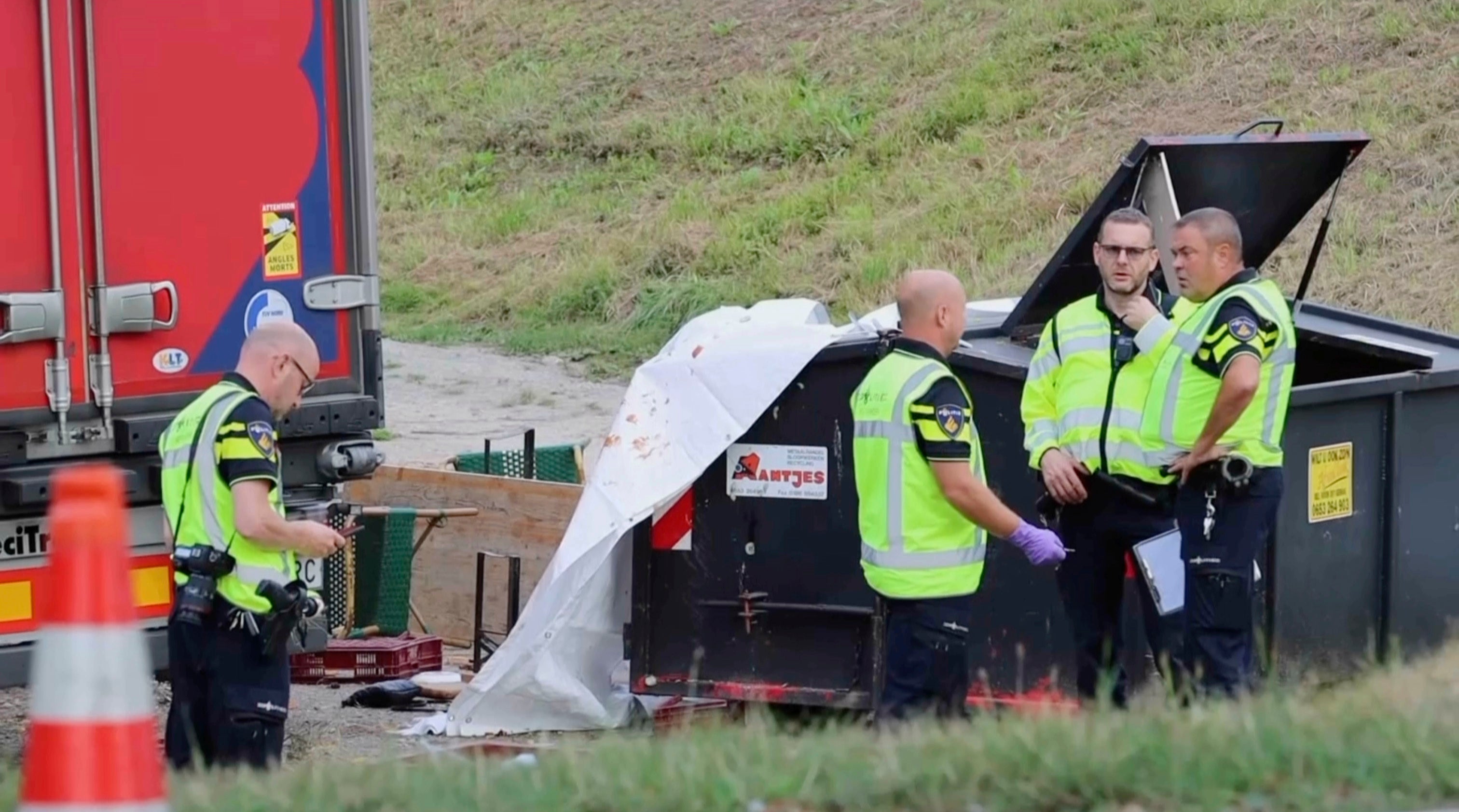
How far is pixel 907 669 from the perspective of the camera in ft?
18.8

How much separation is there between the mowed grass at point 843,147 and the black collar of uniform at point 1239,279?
8287 millimetres

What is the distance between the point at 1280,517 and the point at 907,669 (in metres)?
1.52

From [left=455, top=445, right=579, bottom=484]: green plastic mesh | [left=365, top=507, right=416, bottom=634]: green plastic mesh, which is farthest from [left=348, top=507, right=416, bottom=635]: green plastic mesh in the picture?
[left=455, top=445, right=579, bottom=484]: green plastic mesh

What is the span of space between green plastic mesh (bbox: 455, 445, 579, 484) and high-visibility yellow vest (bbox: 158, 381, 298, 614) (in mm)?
4183

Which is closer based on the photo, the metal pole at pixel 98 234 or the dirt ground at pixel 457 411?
the metal pole at pixel 98 234

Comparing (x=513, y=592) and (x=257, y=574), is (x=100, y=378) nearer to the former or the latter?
(x=257, y=574)

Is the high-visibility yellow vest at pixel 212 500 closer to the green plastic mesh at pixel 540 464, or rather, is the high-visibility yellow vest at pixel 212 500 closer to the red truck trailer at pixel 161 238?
the red truck trailer at pixel 161 238

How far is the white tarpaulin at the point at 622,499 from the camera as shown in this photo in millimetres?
6973

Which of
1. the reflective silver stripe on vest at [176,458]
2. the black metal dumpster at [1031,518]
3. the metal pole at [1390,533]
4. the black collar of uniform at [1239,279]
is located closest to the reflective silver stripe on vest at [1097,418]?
the black metal dumpster at [1031,518]

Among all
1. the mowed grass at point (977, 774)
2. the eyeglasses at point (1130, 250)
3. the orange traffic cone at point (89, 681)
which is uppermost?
the eyeglasses at point (1130, 250)

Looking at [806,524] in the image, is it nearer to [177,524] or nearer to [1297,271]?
[177,524]

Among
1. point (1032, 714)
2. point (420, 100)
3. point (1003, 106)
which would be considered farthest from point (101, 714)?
point (420, 100)

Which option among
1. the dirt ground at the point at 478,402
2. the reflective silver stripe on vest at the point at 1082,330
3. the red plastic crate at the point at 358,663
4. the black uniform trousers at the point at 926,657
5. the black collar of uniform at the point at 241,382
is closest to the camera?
the black collar of uniform at the point at 241,382

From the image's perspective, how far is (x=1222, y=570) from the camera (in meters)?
6.07
